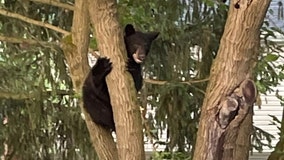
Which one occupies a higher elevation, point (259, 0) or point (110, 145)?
point (259, 0)

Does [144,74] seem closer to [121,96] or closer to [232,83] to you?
[121,96]

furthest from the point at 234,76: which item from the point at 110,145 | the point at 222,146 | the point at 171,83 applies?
the point at 171,83

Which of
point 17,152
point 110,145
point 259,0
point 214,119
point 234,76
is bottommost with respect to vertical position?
point 17,152

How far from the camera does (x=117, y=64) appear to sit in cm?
179

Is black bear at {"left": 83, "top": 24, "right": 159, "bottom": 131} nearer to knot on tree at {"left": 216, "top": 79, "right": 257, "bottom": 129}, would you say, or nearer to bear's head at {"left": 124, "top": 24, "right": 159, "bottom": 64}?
bear's head at {"left": 124, "top": 24, "right": 159, "bottom": 64}

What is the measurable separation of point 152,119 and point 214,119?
1.77 metres

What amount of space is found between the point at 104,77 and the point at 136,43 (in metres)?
0.46

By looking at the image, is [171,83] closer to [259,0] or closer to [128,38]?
[128,38]

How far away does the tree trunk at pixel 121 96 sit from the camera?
1.78 metres

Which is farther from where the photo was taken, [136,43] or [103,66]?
[136,43]

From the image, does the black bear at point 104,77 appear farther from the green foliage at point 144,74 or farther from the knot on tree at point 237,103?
the knot on tree at point 237,103

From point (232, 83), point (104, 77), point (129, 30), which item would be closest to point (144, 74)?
point (129, 30)

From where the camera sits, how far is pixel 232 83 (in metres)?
1.62

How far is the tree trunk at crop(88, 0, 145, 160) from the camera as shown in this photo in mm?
1779
